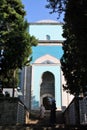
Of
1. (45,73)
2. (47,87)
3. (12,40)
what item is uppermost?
(45,73)

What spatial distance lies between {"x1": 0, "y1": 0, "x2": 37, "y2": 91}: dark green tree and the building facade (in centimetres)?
1621

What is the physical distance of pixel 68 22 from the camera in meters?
10.9

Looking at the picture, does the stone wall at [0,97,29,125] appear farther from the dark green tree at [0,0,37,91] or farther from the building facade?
the building facade

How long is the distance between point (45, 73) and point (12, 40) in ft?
61.7

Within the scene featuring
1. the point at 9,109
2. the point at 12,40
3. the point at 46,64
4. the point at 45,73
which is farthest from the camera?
the point at 45,73

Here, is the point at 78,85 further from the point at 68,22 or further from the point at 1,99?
the point at 68,22

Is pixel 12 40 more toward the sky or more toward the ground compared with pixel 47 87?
more toward the sky

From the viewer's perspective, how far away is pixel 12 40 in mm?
17172

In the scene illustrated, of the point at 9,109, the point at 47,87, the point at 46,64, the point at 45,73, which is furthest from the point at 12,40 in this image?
the point at 47,87

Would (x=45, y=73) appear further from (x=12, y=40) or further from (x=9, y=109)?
(x=9, y=109)

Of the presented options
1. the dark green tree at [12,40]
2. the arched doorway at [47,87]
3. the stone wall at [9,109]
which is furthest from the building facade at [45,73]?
the stone wall at [9,109]

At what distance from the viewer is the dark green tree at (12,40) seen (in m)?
17.2

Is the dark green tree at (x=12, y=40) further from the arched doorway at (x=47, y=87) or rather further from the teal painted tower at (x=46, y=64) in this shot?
the arched doorway at (x=47, y=87)

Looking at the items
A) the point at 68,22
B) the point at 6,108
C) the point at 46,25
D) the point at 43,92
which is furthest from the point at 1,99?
the point at 46,25
